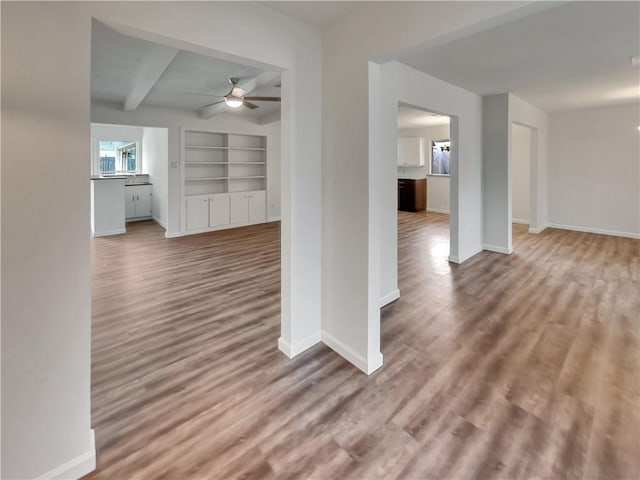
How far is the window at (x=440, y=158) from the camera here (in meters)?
9.67

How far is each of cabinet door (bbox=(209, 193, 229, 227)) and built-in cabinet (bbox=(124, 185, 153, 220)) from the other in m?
2.63

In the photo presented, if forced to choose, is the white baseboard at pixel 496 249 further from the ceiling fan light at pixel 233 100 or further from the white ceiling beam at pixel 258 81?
the ceiling fan light at pixel 233 100

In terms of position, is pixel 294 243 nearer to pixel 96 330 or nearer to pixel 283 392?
pixel 283 392

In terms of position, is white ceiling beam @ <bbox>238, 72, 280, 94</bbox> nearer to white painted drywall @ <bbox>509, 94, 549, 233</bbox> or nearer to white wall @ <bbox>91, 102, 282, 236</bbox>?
white wall @ <bbox>91, 102, 282, 236</bbox>

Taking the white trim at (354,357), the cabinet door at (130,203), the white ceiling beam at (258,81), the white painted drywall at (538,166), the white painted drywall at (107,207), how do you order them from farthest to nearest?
the cabinet door at (130,203) → the white painted drywall at (107,207) → the white painted drywall at (538,166) → the white ceiling beam at (258,81) → the white trim at (354,357)

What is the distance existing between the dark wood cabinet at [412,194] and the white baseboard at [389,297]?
6.79m

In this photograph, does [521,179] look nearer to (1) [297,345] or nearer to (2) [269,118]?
(2) [269,118]

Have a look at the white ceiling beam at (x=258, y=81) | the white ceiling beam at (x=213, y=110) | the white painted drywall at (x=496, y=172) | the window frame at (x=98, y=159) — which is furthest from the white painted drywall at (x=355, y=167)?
the window frame at (x=98, y=159)

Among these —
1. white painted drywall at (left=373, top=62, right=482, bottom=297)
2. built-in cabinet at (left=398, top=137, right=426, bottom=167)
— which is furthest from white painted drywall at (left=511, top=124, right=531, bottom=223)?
white painted drywall at (left=373, top=62, right=482, bottom=297)

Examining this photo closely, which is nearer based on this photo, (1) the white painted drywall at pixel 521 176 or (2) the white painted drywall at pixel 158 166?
(2) the white painted drywall at pixel 158 166

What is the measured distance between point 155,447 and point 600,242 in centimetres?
729

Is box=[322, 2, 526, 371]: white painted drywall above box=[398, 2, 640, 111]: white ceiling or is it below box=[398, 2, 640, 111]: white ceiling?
below

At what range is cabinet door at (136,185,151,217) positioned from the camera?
892 cm

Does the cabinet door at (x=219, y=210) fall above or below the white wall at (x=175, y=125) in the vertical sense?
below
